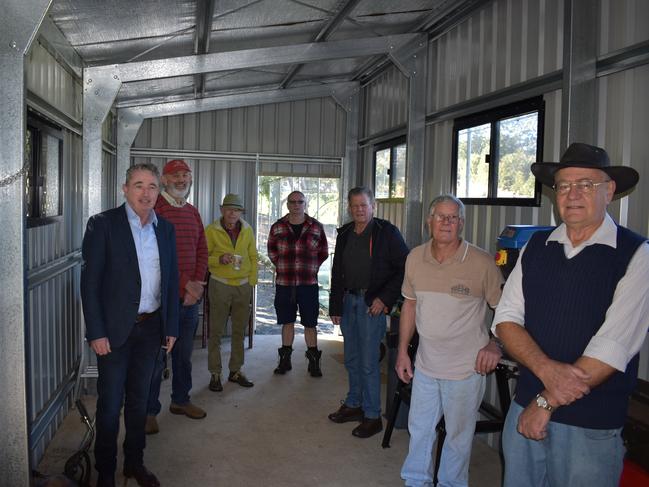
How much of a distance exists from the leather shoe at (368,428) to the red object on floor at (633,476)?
200cm

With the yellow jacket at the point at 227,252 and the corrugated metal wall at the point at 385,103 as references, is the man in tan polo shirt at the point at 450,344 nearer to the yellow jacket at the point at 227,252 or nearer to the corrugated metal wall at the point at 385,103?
the yellow jacket at the point at 227,252

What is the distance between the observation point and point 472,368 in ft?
8.81

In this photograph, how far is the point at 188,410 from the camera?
4.11 meters

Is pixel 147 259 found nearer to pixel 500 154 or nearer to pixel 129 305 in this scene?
pixel 129 305

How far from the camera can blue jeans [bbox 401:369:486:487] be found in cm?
271

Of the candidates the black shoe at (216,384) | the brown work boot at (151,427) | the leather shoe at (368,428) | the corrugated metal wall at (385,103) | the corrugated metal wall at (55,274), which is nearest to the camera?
the corrugated metal wall at (55,274)

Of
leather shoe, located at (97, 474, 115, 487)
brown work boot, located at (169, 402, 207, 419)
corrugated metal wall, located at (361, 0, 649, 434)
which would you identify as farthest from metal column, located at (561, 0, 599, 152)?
brown work boot, located at (169, 402, 207, 419)

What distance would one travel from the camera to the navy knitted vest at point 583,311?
174 cm

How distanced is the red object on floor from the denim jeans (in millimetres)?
2729

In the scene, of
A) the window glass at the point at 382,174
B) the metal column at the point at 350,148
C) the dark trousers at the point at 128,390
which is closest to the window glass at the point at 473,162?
the window glass at the point at 382,174

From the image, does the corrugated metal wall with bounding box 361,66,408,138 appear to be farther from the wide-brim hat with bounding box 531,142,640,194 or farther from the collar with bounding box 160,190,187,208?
the wide-brim hat with bounding box 531,142,640,194

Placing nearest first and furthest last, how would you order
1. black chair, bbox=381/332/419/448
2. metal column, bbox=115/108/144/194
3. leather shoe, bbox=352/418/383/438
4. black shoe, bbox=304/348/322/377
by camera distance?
black chair, bbox=381/332/419/448, leather shoe, bbox=352/418/383/438, black shoe, bbox=304/348/322/377, metal column, bbox=115/108/144/194

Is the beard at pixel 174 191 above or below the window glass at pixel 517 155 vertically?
below

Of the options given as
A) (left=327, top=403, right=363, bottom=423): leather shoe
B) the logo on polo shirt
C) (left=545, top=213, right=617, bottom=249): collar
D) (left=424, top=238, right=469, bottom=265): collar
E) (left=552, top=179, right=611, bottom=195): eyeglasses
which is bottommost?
(left=327, top=403, right=363, bottom=423): leather shoe
